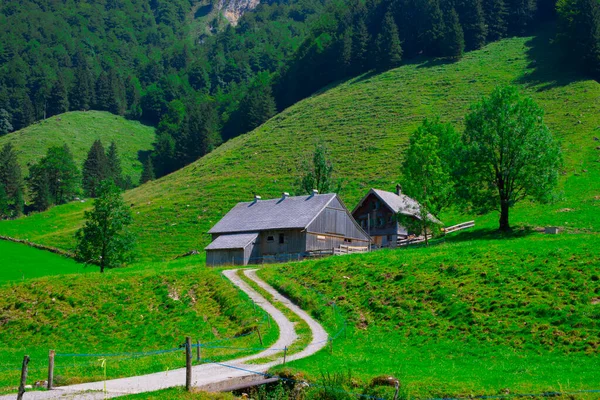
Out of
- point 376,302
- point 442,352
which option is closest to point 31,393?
point 442,352

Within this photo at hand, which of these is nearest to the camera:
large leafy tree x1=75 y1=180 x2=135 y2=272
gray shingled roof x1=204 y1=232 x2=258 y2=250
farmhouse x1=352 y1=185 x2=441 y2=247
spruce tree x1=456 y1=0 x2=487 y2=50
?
gray shingled roof x1=204 y1=232 x2=258 y2=250

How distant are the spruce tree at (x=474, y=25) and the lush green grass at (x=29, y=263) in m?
112

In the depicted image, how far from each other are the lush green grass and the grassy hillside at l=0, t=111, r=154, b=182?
74146mm

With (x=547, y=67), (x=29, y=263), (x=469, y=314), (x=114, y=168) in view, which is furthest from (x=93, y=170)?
(x=469, y=314)

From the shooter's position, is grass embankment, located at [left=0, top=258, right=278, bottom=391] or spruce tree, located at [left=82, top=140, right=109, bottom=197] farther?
spruce tree, located at [left=82, top=140, right=109, bottom=197]

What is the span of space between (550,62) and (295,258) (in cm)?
9451

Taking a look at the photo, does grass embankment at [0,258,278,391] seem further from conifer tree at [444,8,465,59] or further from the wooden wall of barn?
conifer tree at [444,8,465,59]

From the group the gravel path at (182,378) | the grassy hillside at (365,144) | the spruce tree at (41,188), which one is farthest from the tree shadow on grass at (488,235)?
the spruce tree at (41,188)

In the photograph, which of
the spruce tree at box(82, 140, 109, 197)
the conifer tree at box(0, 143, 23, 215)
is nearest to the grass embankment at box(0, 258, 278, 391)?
A: the conifer tree at box(0, 143, 23, 215)

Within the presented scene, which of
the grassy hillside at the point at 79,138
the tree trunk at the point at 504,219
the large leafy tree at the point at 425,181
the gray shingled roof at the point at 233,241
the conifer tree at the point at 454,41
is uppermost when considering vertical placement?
the conifer tree at the point at 454,41

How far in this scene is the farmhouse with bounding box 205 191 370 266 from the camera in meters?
61.0

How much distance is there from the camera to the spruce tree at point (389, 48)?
153 m

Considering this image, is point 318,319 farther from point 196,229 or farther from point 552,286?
point 196,229

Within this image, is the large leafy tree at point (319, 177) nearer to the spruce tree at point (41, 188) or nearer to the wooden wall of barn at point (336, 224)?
the wooden wall of barn at point (336, 224)
